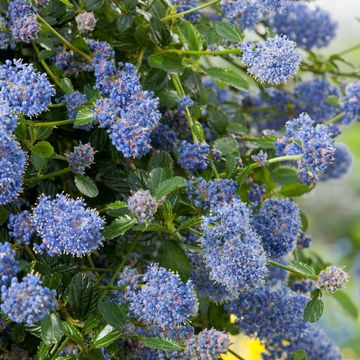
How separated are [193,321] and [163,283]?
0.23m

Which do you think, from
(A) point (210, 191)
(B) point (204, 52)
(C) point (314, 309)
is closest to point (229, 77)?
(B) point (204, 52)

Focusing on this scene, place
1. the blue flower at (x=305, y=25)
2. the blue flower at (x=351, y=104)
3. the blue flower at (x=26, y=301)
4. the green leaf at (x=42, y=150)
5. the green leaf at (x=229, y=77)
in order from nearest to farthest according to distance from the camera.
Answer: the blue flower at (x=26, y=301)
the green leaf at (x=42, y=150)
the green leaf at (x=229, y=77)
the blue flower at (x=351, y=104)
the blue flower at (x=305, y=25)

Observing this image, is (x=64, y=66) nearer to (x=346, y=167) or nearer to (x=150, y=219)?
(x=150, y=219)

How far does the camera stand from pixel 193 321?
0.83m

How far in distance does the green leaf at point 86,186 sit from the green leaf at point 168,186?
0.07 m

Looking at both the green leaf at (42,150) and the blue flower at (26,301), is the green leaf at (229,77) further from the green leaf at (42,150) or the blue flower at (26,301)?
the blue flower at (26,301)

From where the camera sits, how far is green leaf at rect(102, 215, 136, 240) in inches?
24.7

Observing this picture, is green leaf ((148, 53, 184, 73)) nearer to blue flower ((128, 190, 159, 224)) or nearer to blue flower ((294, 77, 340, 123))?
blue flower ((128, 190, 159, 224))

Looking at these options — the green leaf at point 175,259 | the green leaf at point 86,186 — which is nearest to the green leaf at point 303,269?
the green leaf at point 175,259

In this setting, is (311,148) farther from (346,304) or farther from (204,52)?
(346,304)

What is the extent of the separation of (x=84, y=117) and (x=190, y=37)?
18 cm

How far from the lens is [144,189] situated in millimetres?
691

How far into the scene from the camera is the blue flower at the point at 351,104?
2.90ft

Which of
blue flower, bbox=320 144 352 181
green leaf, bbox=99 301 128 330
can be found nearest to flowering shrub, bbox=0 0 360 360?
green leaf, bbox=99 301 128 330
